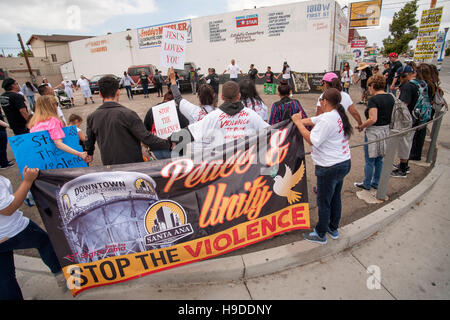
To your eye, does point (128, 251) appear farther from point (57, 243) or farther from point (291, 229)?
point (291, 229)

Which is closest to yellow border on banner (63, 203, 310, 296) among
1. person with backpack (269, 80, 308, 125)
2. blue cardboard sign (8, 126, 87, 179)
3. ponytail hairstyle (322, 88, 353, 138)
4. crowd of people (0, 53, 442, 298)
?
crowd of people (0, 53, 442, 298)

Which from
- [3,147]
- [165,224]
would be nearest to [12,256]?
[165,224]

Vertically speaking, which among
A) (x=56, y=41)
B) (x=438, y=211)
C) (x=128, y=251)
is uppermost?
(x=56, y=41)

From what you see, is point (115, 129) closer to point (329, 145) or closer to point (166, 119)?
point (166, 119)

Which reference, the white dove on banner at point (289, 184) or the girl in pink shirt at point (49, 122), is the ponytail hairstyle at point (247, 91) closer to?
the white dove on banner at point (289, 184)

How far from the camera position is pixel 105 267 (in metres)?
2.50

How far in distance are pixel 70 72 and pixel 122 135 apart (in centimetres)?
3823

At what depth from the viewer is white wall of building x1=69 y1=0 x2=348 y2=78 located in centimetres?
1872

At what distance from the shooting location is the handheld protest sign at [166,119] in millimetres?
3416

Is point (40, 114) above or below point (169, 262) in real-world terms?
above
